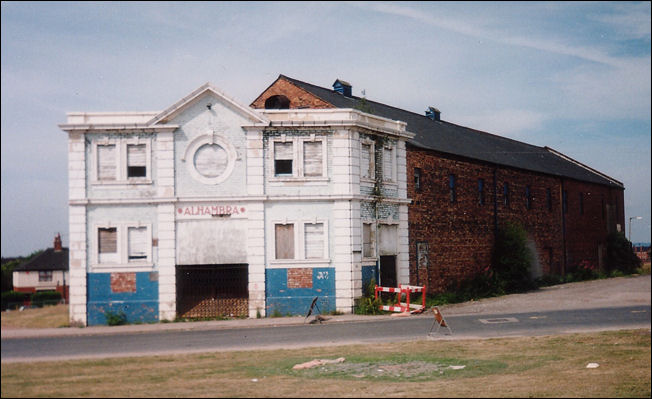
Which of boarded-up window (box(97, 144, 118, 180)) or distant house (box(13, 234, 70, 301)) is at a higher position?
boarded-up window (box(97, 144, 118, 180))

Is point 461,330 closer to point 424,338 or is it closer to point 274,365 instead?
point 424,338

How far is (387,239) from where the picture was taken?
1027 inches

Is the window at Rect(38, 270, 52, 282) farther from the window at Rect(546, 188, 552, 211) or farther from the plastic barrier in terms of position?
the window at Rect(546, 188, 552, 211)

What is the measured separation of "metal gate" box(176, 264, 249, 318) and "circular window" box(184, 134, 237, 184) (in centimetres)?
330

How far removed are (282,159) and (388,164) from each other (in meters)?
4.85

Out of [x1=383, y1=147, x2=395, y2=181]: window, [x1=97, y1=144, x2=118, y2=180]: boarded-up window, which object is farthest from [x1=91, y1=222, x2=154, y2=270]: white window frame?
[x1=383, y1=147, x2=395, y2=181]: window

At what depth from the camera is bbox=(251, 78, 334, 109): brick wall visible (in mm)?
28250

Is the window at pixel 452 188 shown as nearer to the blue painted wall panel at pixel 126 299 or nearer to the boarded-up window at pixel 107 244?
the blue painted wall panel at pixel 126 299

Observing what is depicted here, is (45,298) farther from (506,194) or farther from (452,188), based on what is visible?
(506,194)

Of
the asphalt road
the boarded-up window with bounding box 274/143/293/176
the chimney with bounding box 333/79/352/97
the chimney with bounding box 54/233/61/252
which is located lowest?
the asphalt road

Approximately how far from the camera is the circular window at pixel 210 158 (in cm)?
2342

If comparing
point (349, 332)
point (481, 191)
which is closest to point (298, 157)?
point (349, 332)

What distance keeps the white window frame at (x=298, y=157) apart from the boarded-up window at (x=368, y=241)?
2679 millimetres

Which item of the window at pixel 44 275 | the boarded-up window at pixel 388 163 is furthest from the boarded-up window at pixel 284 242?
the window at pixel 44 275
